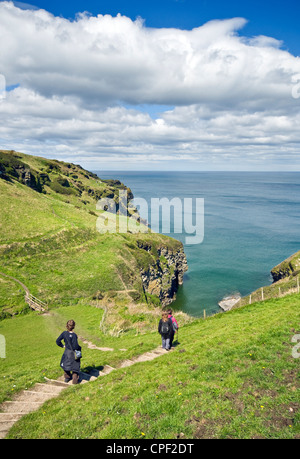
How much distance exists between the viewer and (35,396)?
506 inches

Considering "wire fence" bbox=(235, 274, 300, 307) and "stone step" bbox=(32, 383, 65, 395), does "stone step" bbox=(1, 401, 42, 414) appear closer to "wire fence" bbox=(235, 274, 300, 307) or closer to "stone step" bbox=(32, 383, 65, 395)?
"stone step" bbox=(32, 383, 65, 395)

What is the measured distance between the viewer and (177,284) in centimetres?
8919

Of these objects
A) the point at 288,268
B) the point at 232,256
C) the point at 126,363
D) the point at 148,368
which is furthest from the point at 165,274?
the point at 148,368

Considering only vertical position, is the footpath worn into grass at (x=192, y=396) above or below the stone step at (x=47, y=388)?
above

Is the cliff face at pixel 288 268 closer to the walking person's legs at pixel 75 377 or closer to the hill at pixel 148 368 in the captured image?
the hill at pixel 148 368

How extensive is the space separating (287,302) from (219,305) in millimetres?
49936

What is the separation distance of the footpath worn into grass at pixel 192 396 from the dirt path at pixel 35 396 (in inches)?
18.2

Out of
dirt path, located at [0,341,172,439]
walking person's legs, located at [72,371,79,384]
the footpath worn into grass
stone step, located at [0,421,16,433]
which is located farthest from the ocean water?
stone step, located at [0,421,16,433]

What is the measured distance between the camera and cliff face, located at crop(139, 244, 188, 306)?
239 feet

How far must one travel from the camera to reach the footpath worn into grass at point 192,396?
362 inches

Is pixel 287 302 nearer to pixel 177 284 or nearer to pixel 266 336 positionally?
pixel 266 336

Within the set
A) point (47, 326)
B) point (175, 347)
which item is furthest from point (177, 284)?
point (175, 347)

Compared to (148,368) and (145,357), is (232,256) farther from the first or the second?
(148,368)

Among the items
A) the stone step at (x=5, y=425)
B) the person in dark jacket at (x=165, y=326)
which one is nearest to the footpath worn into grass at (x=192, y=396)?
the stone step at (x=5, y=425)
